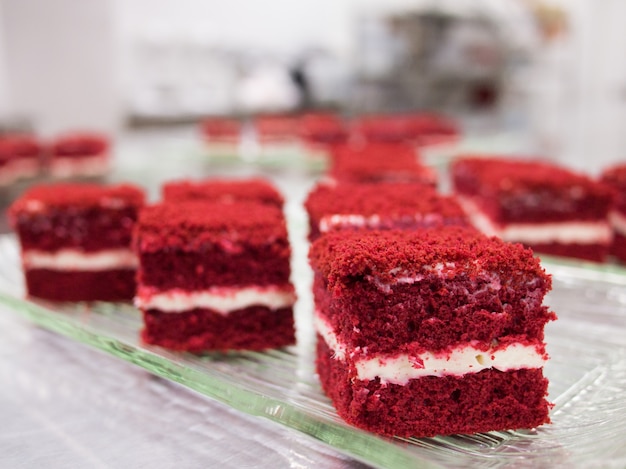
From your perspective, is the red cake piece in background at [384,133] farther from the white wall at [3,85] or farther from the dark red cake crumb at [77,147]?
the white wall at [3,85]

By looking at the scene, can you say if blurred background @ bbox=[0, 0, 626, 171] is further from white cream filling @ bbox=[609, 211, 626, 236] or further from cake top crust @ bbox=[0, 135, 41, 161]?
white cream filling @ bbox=[609, 211, 626, 236]

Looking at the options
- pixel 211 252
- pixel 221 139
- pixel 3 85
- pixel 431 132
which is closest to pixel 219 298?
pixel 211 252

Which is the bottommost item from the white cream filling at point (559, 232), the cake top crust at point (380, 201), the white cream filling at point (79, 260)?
the white cream filling at point (559, 232)

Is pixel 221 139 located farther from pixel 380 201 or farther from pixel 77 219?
pixel 380 201

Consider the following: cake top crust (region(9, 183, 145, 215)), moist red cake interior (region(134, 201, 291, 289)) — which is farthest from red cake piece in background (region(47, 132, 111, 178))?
moist red cake interior (region(134, 201, 291, 289))

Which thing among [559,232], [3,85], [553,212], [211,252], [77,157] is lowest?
[559,232]

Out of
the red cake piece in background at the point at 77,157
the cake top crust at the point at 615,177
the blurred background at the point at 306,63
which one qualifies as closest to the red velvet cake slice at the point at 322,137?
the red cake piece in background at the point at 77,157

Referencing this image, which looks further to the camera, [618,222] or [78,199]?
[618,222]
